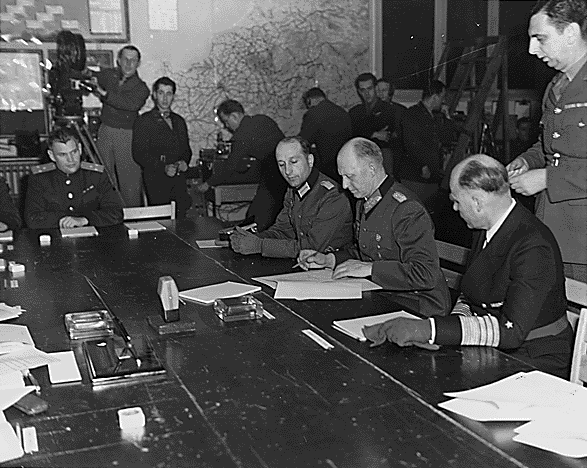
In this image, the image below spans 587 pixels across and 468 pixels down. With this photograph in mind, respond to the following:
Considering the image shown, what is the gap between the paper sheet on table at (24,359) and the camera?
1896mm

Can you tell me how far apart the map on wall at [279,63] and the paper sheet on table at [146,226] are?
2489 millimetres

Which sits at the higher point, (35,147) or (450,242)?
(35,147)

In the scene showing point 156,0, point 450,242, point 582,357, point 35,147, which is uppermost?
point 156,0

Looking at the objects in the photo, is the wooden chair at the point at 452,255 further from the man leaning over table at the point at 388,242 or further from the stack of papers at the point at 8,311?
the stack of papers at the point at 8,311

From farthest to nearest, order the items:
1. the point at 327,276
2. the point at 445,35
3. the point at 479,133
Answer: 1. the point at 479,133
2. the point at 445,35
3. the point at 327,276

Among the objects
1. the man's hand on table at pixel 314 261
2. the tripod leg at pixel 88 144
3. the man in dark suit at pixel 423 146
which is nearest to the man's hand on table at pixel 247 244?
the man's hand on table at pixel 314 261

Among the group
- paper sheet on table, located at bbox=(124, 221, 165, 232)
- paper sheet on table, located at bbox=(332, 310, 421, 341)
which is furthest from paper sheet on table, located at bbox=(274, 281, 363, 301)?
paper sheet on table, located at bbox=(124, 221, 165, 232)

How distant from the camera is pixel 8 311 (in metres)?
2.47

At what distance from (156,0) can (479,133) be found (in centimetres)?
303

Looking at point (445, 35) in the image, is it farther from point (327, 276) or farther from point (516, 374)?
point (516, 374)

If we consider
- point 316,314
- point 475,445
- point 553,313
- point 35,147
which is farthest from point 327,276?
point 35,147

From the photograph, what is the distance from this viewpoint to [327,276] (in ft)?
9.46

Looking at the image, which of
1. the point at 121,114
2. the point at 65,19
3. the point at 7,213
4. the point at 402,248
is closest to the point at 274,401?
the point at 402,248

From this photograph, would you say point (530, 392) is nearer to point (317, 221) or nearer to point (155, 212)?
point (317, 221)
